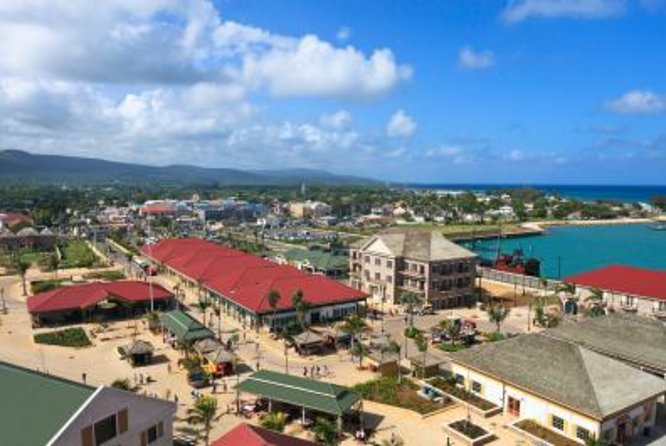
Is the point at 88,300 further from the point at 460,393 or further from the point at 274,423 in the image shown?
the point at 460,393

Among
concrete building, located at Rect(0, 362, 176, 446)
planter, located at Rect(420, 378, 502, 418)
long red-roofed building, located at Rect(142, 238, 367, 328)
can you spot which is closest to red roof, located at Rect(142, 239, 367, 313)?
long red-roofed building, located at Rect(142, 238, 367, 328)

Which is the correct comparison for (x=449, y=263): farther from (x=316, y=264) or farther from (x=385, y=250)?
(x=316, y=264)

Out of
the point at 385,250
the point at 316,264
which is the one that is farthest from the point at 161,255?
the point at 385,250

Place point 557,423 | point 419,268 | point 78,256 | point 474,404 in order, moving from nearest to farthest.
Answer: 1. point 557,423
2. point 474,404
3. point 419,268
4. point 78,256

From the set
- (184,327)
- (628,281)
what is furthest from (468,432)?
(628,281)

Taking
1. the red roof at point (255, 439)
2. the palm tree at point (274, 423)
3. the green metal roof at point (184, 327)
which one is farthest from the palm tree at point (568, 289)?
the red roof at point (255, 439)

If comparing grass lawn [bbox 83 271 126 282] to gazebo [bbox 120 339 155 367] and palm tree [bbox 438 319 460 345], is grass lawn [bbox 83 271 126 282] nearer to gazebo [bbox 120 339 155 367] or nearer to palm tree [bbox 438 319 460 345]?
A: gazebo [bbox 120 339 155 367]
